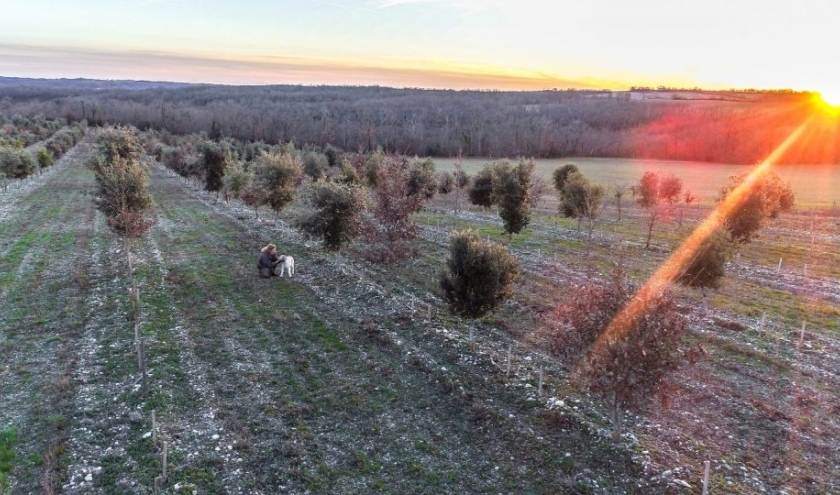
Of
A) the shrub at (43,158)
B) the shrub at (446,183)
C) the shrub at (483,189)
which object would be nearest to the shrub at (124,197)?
the shrub at (483,189)

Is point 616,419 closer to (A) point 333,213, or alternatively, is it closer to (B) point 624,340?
(B) point 624,340

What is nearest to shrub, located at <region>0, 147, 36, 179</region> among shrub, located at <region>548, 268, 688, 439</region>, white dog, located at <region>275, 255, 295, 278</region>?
white dog, located at <region>275, 255, 295, 278</region>

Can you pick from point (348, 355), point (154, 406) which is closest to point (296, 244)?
point (348, 355)

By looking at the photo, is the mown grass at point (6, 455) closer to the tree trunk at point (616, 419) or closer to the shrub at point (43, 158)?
the tree trunk at point (616, 419)

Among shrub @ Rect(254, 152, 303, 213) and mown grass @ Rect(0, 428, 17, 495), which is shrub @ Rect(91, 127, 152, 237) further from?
mown grass @ Rect(0, 428, 17, 495)

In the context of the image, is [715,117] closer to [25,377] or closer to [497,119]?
[497,119]

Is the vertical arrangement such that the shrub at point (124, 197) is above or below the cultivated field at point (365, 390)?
above

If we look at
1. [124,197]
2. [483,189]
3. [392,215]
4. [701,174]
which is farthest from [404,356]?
[701,174]

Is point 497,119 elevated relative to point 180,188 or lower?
elevated
